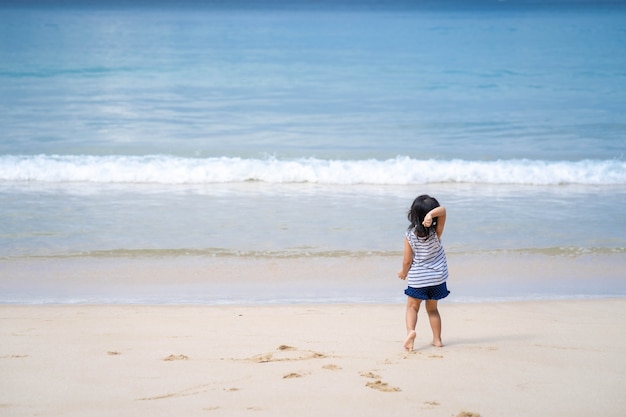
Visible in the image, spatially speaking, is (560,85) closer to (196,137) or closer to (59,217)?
(196,137)

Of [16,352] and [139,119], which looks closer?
[16,352]

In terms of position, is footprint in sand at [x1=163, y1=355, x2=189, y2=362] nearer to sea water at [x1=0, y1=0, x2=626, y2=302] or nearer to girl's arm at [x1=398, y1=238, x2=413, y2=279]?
girl's arm at [x1=398, y1=238, x2=413, y2=279]

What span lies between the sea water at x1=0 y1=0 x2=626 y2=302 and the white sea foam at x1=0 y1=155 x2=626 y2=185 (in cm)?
4

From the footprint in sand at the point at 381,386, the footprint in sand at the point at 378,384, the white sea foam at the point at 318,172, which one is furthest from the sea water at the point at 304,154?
the footprint in sand at the point at 381,386

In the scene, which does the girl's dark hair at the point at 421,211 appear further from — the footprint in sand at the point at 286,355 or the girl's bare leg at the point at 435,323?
the footprint in sand at the point at 286,355

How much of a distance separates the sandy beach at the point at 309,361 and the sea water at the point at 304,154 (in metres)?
0.69

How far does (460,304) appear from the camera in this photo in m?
5.96

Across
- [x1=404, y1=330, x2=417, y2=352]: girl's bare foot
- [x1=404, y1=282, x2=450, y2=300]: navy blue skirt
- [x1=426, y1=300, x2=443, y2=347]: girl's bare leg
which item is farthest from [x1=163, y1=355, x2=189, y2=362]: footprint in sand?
[x1=426, y1=300, x2=443, y2=347]: girl's bare leg

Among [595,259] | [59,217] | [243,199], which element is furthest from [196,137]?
[595,259]

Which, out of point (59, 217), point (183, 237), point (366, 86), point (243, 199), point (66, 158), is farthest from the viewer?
point (366, 86)

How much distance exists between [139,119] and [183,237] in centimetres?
1030

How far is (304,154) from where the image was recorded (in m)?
14.2

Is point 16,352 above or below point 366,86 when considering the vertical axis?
below

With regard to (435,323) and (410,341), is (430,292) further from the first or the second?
(410,341)
